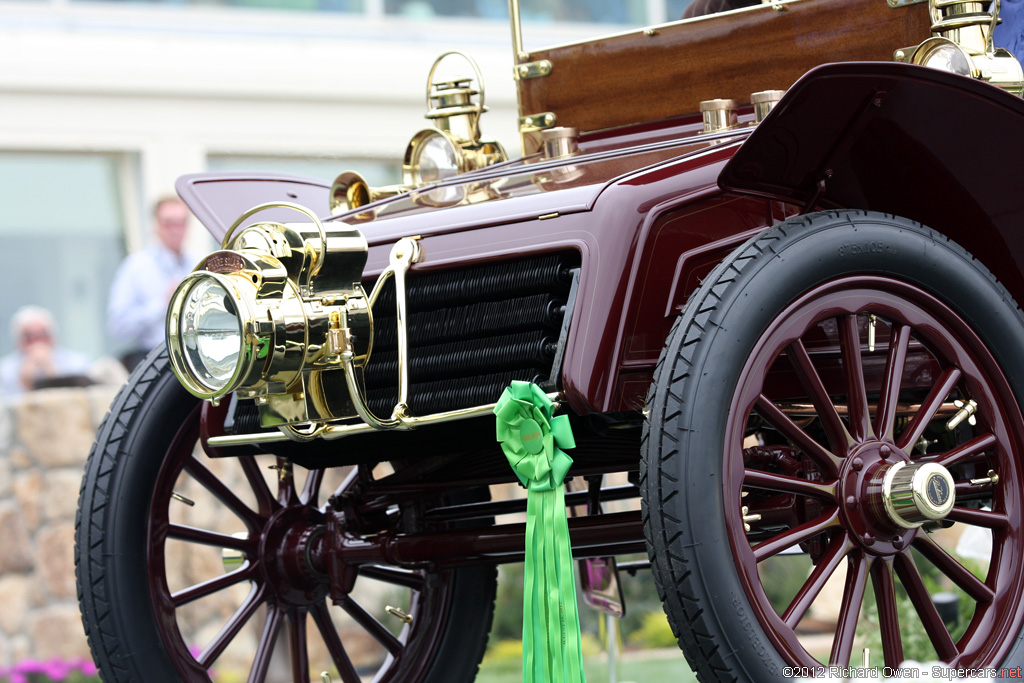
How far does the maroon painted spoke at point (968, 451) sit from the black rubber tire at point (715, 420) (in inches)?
12.0

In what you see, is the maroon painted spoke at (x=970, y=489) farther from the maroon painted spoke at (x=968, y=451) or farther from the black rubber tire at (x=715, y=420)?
the black rubber tire at (x=715, y=420)

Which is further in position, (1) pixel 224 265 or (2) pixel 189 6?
(2) pixel 189 6

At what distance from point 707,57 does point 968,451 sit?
3.99ft

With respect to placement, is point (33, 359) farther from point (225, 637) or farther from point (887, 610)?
point (887, 610)

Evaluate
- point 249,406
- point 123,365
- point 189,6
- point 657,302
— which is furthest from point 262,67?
point 657,302

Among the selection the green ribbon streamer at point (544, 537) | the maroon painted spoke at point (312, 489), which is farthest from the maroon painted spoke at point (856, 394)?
the maroon painted spoke at point (312, 489)

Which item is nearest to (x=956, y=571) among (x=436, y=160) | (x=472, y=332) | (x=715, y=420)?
(x=715, y=420)

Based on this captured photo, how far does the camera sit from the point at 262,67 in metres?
7.91

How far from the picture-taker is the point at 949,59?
2.65 m

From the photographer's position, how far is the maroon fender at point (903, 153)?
2.25 metres

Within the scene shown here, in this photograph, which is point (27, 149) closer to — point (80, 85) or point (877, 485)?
point (80, 85)

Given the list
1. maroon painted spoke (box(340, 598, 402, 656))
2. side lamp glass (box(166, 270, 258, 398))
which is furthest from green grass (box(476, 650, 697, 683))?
side lamp glass (box(166, 270, 258, 398))

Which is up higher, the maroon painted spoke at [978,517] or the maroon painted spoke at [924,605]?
the maroon painted spoke at [978,517]

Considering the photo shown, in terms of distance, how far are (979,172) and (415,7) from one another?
6587 millimetres
